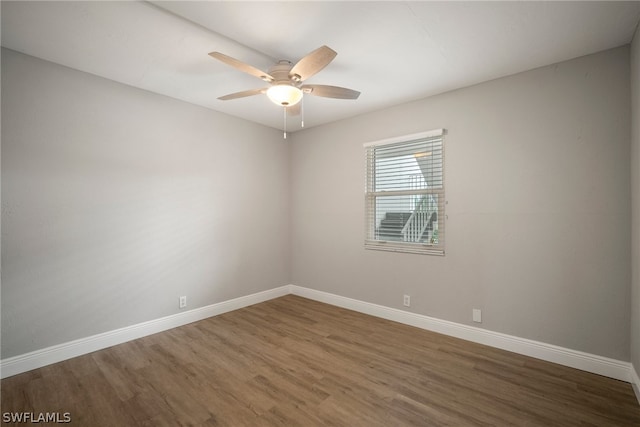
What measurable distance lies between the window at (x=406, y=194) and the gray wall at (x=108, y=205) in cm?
173

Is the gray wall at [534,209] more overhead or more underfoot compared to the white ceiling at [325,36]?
more underfoot

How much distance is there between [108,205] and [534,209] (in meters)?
3.93

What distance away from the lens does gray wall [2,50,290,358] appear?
2297 mm

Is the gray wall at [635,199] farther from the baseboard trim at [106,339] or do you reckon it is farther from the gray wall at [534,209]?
the baseboard trim at [106,339]

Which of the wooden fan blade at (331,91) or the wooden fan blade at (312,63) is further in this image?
the wooden fan blade at (331,91)

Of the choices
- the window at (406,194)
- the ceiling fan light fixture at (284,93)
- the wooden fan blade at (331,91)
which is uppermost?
the wooden fan blade at (331,91)

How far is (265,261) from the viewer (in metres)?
4.20

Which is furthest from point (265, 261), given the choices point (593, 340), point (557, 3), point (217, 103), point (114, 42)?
point (557, 3)

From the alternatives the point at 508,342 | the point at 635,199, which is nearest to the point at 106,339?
the point at 508,342

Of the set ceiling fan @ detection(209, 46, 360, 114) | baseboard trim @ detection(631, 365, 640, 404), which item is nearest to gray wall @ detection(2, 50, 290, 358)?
ceiling fan @ detection(209, 46, 360, 114)

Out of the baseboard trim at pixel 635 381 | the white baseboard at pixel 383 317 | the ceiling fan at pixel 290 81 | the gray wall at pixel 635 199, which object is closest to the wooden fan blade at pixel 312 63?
the ceiling fan at pixel 290 81

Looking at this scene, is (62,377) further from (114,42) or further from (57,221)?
(114,42)

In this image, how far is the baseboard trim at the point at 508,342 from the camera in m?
2.19

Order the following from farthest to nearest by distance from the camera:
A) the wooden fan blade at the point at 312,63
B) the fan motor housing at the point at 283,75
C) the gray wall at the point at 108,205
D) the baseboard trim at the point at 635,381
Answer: the gray wall at the point at 108,205, the fan motor housing at the point at 283,75, the baseboard trim at the point at 635,381, the wooden fan blade at the point at 312,63
